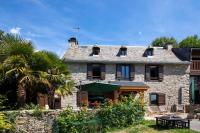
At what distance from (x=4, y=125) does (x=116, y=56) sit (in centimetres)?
1895

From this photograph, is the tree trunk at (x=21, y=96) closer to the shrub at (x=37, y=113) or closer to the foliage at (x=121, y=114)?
the shrub at (x=37, y=113)

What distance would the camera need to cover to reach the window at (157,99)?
36.2 metres

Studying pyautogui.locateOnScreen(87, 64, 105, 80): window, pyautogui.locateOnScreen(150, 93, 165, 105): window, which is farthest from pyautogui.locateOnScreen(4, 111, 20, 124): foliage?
pyautogui.locateOnScreen(150, 93, 165, 105): window

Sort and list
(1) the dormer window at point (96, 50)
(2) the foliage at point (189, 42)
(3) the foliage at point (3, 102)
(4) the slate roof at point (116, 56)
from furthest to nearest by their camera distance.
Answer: (2) the foliage at point (189, 42) < (1) the dormer window at point (96, 50) < (4) the slate roof at point (116, 56) < (3) the foliage at point (3, 102)

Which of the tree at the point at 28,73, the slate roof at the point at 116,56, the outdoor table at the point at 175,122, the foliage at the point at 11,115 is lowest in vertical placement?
the outdoor table at the point at 175,122

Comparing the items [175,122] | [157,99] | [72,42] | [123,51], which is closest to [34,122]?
[175,122]

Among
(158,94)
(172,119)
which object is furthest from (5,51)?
(158,94)

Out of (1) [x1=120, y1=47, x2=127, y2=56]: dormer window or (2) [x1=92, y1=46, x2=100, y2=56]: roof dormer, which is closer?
(2) [x1=92, y1=46, x2=100, y2=56]: roof dormer

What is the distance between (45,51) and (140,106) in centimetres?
709

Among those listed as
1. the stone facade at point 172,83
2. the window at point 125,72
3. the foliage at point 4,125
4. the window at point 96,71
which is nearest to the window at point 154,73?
the stone facade at point 172,83

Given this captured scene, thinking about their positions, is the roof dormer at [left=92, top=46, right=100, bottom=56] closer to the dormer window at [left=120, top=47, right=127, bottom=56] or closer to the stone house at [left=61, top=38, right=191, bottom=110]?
the stone house at [left=61, top=38, right=191, bottom=110]

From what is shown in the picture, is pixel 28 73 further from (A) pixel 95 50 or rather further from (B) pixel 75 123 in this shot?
(A) pixel 95 50

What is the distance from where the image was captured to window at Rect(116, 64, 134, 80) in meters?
35.9

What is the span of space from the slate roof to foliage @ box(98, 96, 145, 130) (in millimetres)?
12884
